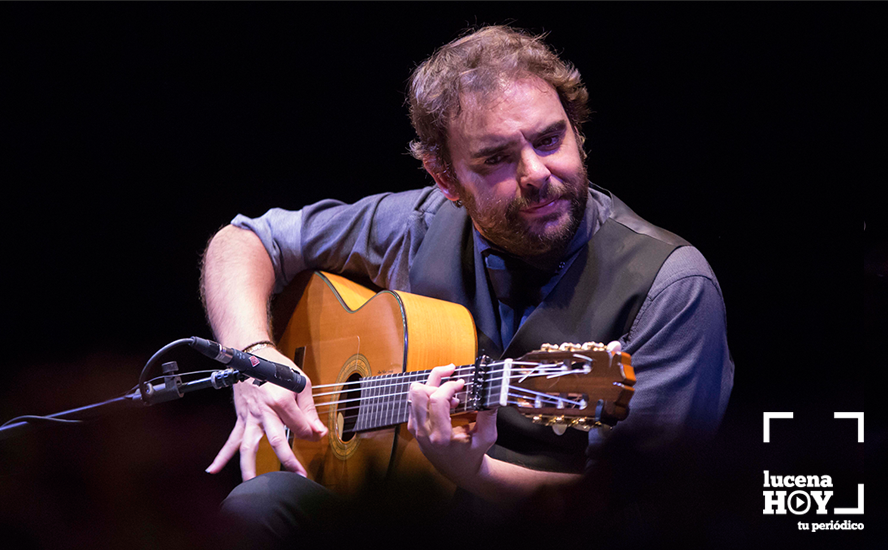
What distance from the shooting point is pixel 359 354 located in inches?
80.7

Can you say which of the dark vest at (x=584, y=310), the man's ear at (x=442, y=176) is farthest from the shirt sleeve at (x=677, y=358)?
the man's ear at (x=442, y=176)

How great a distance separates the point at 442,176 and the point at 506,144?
35 centimetres

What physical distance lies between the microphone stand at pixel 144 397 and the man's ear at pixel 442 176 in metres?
0.96

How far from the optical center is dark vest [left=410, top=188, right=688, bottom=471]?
1.73 m

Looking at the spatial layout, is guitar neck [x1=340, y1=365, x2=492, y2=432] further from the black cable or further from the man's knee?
the black cable

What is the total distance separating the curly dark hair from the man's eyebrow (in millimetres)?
162

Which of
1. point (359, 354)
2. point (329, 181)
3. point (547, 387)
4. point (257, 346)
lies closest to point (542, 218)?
point (547, 387)

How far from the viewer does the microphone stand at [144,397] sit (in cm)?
134

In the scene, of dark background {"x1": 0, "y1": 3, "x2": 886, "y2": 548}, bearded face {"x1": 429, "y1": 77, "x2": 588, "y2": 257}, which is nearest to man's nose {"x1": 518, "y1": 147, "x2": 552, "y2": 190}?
bearded face {"x1": 429, "y1": 77, "x2": 588, "y2": 257}

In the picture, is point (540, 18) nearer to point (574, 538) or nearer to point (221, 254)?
point (221, 254)

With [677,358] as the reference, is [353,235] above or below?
above

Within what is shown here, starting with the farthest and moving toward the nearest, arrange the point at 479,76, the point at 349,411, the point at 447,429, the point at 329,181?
the point at 329,181
the point at 349,411
the point at 479,76
the point at 447,429

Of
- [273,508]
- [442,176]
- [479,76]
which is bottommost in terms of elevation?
[273,508]

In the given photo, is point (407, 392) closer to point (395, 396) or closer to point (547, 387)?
point (395, 396)
